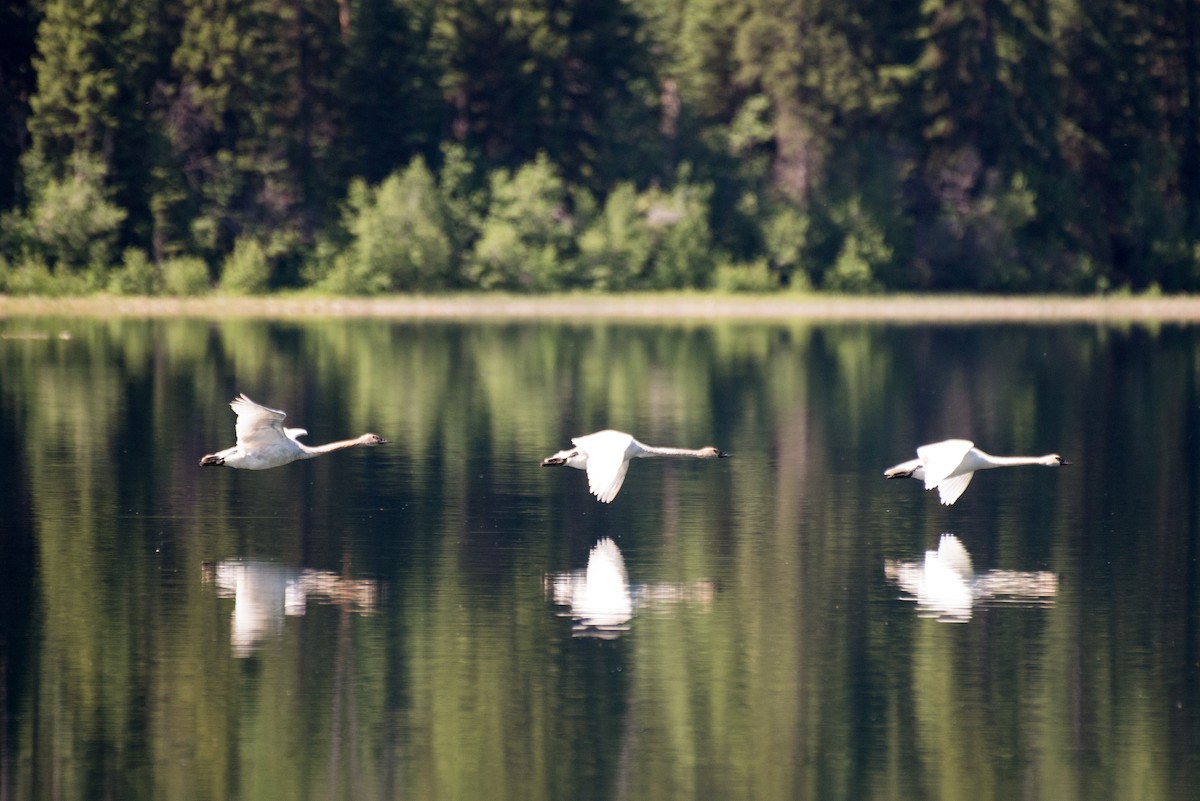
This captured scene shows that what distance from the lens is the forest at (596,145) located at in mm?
82250

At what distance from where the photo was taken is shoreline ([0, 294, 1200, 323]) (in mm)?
77688

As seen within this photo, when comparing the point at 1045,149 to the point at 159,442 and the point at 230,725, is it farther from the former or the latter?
the point at 230,725

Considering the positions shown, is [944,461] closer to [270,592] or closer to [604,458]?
[604,458]

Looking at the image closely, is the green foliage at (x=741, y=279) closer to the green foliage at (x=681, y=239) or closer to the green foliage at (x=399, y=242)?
the green foliage at (x=681, y=239)

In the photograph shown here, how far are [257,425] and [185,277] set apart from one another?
58.7 metres

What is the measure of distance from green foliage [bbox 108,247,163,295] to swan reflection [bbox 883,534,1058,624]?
60.1 m

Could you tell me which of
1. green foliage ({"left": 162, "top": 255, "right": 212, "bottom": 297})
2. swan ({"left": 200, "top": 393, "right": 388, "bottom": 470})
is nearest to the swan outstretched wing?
swan ({"left": 200, "top": 393, "right": 388, "bottom": 470})

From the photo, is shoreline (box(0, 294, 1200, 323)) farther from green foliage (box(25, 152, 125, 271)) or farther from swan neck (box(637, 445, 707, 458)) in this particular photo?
swan neck (box(637, 445, 707, 458))

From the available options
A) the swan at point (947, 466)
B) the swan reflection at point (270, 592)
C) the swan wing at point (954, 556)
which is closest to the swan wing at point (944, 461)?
the swan at point (947, 466)

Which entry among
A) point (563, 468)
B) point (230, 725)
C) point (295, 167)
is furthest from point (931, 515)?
point (295, 167)

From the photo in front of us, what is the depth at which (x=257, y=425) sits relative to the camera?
23078mm

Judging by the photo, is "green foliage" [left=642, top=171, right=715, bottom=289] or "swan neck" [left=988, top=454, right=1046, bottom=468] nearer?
"swan neck" [left=988, top=454, right=1046, bottom=468]

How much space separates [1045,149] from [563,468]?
212 feet

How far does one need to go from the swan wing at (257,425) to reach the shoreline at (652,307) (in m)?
52.3
